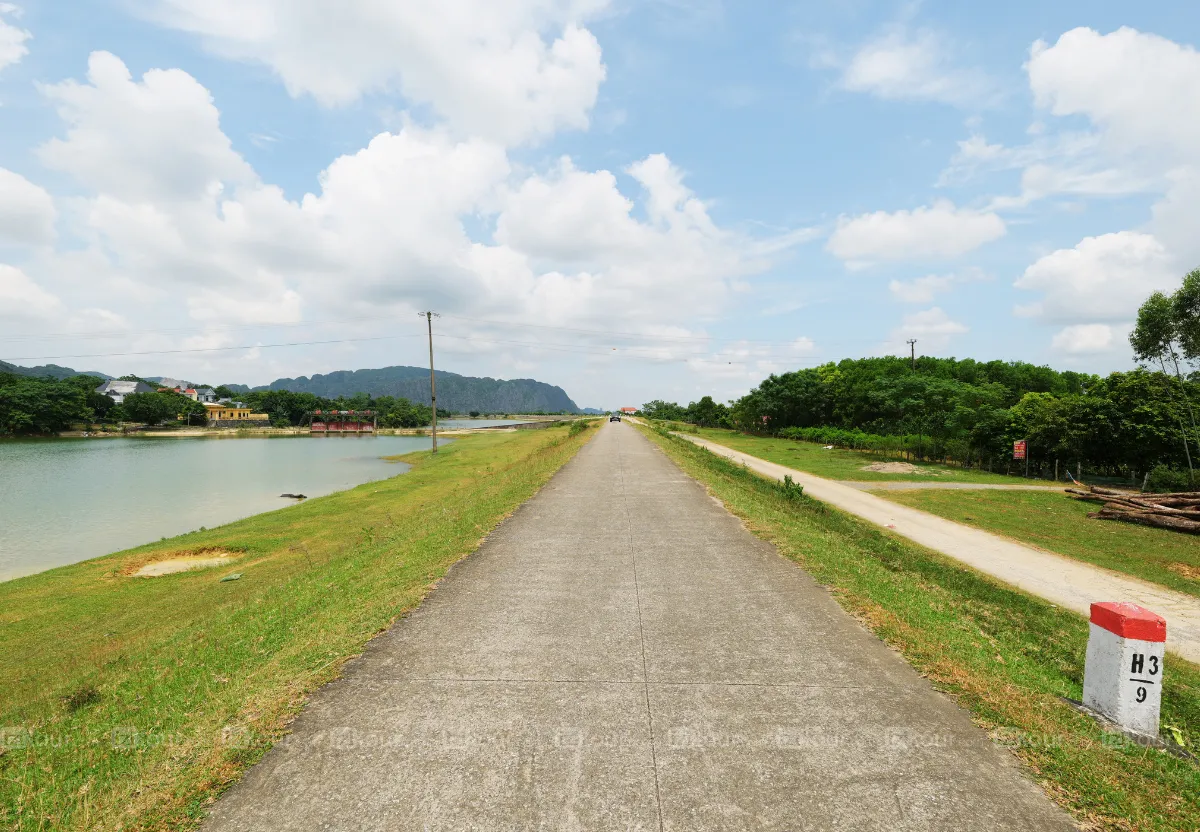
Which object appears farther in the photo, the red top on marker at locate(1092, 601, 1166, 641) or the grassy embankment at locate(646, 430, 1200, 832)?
the red top on marker at locate(1092, 601, 1166, 641)

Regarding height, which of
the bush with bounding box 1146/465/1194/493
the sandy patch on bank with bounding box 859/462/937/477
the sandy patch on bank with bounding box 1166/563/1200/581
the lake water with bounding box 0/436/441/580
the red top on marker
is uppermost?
the red top on marker

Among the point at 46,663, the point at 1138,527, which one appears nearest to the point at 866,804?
the point at 46,663

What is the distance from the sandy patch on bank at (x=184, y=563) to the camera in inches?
631

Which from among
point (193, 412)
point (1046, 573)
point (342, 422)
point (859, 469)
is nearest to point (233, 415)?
point (193, 412)

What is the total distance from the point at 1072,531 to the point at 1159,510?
384 centimetres

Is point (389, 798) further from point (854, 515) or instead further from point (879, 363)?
point (879, 363)

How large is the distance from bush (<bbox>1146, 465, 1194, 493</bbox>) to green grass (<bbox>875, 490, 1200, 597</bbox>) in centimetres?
423

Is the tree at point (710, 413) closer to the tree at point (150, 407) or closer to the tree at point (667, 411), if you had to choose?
the tree at point (667, 411)

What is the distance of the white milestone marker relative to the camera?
4.42 meters

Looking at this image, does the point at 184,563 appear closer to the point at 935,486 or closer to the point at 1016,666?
the point at 1016,666

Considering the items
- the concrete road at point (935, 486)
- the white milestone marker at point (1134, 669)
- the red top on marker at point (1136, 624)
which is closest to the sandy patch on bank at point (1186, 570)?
the white milestone marker at point (1134, 669)

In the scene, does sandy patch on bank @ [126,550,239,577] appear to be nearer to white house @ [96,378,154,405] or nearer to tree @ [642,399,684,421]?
tree @ [642,399,684,421]

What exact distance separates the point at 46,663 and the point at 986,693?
1453cm

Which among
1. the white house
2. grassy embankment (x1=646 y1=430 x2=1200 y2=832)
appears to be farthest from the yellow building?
grassy embankment (x1=646 y1=430 x2=1200 y2=832)
